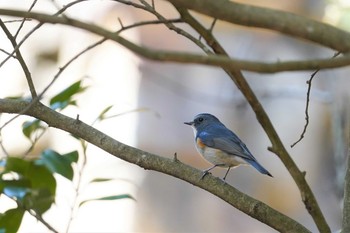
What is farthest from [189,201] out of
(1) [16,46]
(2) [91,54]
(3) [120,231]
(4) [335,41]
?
(4) [335,41]

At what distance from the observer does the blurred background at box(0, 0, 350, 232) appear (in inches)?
205

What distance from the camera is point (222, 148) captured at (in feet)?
8.58

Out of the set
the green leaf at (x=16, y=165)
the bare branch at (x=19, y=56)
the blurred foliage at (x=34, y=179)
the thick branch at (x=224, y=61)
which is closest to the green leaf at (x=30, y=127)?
the blurred foliage at (x=34, y=179)

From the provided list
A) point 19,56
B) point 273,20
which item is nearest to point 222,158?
point 19,56

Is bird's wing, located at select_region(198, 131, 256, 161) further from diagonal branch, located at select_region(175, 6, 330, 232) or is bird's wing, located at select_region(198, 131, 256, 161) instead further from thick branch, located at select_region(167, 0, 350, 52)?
thick branch, located at select_region(167, 0, 350, 52)

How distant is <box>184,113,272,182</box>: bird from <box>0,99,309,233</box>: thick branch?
26.4 inches

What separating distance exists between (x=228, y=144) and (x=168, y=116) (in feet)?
9.76

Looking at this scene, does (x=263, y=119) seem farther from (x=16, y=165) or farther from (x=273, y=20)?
(x=16, y=165)

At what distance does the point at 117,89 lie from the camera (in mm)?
5430

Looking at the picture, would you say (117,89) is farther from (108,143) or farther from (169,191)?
(108,143)

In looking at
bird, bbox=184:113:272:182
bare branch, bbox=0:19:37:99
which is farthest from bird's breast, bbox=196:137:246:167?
bare branch, bbox=0:19:37:99

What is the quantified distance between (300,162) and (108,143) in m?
4.11

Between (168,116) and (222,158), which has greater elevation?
(168,116)

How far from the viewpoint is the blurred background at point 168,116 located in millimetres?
5219
